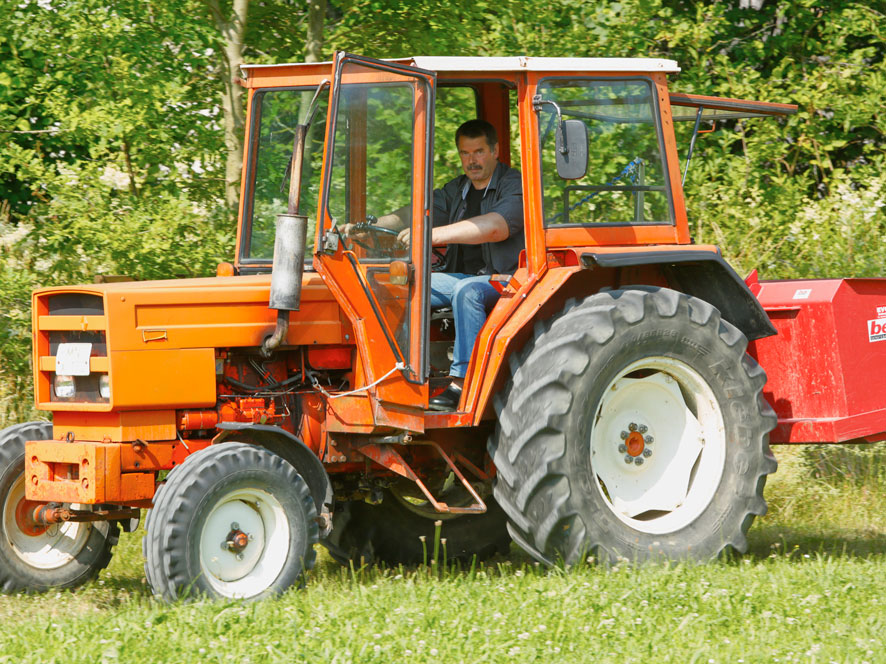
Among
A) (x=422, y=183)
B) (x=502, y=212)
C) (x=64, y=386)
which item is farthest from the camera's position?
(x=502, y=212)

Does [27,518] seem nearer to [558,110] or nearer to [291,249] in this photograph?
[291,249]

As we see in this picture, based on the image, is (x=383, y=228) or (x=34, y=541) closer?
(x=383, y=228)

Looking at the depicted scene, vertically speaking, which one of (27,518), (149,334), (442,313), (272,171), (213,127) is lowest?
(27,518)

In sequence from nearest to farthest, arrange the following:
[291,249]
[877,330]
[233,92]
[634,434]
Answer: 1. [291,249]
2. [634,434]
3. [877,330]
4. [233,92]

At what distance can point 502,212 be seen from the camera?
222 inches

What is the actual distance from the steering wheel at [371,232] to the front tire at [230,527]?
1018 mm

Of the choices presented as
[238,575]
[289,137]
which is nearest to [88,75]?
[289,137]

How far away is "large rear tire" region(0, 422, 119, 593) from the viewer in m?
5.56

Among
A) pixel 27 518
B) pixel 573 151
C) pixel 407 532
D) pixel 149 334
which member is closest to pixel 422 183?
pixel 573 151

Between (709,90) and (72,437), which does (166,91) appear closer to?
(72,437)

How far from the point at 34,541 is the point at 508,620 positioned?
8.18 feet

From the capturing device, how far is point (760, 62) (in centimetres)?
1195

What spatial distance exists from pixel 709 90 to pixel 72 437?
7.23 metres

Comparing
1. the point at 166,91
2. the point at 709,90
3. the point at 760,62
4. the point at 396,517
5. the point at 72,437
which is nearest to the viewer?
the point at 72,437
